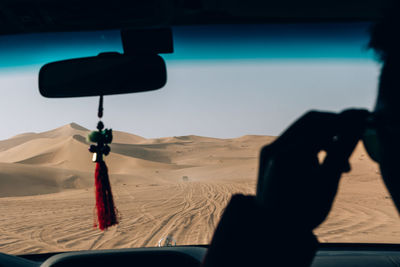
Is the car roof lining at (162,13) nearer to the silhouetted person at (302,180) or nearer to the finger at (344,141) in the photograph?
the silhouetted person at (302,180)

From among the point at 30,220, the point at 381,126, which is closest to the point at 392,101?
the point at 381,126

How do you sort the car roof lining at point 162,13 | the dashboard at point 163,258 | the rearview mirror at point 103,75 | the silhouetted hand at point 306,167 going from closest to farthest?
the silhouetted hand at point 306,167
the car roof lining at point 162,13
the rearview mirror at point 103,75
the dashboard at point 163,258

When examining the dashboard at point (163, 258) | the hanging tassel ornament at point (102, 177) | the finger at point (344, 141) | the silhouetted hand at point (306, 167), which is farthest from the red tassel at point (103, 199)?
the finger at point (344, 141)

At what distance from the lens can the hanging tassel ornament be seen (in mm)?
2209

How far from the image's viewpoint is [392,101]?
3.36 feet

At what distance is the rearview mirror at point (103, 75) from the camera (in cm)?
212

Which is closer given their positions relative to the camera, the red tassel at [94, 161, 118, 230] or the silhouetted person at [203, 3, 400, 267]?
the silhouetted person at [203, 3, 400, 267]

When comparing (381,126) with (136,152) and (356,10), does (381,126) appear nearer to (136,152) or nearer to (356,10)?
(356,10)

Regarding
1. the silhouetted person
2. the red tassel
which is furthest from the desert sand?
the red tassel

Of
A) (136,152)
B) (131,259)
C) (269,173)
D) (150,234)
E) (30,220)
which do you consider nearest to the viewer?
(269,173)

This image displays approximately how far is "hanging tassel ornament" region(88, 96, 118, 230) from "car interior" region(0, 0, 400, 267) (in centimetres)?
27

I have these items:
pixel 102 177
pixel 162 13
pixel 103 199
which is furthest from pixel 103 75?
pixel 103 199

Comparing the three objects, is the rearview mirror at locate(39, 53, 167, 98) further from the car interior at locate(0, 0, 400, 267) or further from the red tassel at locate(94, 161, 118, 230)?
the red tassel at locate(94, 161, 118, 230)

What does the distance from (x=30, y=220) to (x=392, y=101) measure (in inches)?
510
